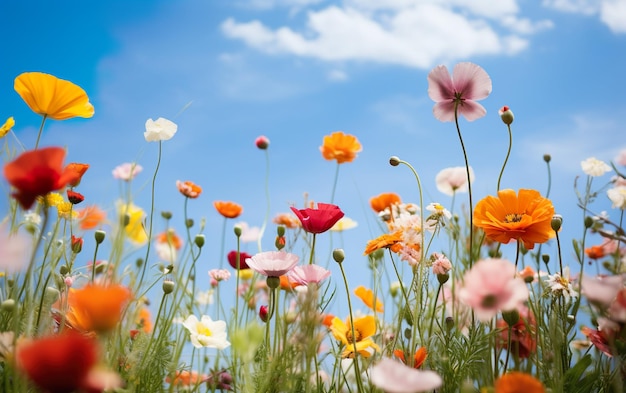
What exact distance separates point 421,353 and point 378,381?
1.54 feet

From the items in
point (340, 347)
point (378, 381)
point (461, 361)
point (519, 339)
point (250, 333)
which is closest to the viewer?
point (378, 381)

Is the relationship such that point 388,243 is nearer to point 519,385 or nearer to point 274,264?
point 274,264

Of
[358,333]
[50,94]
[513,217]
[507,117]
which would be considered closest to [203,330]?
[358,333]

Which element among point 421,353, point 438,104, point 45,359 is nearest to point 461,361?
point 421,353

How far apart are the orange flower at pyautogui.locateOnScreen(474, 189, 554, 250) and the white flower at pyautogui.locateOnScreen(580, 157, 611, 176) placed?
77 centimetres

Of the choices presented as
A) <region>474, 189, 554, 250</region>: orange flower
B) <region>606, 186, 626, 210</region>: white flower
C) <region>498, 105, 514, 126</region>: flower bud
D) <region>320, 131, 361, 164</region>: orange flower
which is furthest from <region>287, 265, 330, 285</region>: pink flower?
<region>320, 131, 361, 164</region>: orange flower

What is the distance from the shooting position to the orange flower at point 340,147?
90.8 inches

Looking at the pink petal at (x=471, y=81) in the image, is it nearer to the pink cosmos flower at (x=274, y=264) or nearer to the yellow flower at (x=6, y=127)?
the pink cosmos flower at (x=274, y=264)

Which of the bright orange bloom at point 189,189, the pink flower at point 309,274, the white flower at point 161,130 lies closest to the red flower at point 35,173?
the pink flower at point 309,274

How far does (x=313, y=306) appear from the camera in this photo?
2.81 feet

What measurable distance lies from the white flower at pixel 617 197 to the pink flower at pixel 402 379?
1.31 meters

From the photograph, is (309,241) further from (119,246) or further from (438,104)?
(119,246)

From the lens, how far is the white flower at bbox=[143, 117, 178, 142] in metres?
1.48

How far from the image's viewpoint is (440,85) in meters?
1.32
